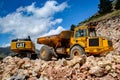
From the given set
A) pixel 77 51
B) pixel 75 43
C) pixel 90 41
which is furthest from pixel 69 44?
pixel 90 41

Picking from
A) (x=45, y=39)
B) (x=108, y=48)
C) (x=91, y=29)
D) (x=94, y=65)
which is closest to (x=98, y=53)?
(x=108, y=48)

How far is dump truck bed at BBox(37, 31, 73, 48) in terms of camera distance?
17.9m

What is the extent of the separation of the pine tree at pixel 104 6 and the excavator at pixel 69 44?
843 inches

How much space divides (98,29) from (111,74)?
15.5 metres

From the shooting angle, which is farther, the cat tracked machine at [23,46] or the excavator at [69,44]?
the cat tracked machine at [23,46]

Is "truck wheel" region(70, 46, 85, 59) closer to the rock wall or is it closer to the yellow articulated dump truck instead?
the yellow articulated dump truck

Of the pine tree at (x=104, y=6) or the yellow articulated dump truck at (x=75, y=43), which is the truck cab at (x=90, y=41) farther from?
the pine tree at (x=104, y=6)

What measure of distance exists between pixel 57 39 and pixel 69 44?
0.94m

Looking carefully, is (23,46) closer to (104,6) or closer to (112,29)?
(112,29)

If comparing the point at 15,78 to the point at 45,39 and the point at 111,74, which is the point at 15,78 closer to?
the point at 111,74

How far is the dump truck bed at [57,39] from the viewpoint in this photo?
17906 millimetres

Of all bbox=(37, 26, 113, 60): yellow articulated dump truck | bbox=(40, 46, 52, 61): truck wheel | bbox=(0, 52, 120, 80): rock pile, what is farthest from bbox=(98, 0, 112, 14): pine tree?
bbox=(0, 52, 120, 80): rock pile

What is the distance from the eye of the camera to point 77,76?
445 inches

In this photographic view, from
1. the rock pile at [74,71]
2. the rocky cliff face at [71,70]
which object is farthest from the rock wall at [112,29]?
the rock pile at [74,71]
